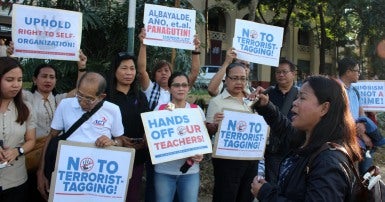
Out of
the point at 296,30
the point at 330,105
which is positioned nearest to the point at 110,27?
the point at 330,105

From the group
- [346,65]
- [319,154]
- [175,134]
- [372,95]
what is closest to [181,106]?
[175,134]

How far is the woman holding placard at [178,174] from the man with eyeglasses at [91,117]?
0.64m

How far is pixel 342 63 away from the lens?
5.75m

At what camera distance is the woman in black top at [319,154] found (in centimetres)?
215

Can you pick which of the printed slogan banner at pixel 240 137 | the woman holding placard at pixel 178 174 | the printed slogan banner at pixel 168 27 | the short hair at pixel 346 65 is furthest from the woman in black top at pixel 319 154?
the short hair at pixel 346 65

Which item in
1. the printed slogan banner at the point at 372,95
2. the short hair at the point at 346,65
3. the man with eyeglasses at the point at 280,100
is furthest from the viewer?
the printed slogan banner at the point at 372,95

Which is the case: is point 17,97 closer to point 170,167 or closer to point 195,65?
point 170,167

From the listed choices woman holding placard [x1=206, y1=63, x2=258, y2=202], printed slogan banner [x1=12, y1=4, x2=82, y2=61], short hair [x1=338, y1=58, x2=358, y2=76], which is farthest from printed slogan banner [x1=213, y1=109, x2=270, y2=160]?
printed slogan banner [x1=12, y1=4, x2=82, y2=61]

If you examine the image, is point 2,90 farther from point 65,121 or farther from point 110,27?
point 110,27

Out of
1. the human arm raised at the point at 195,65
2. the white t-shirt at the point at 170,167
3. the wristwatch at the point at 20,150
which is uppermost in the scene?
the human arm raised at the point at 195,65

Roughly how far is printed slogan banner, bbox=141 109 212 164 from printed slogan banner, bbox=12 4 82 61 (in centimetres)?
123

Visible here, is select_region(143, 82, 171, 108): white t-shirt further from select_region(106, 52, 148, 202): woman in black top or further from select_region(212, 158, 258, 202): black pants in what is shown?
select_region(212, 158, 258, 202): black pants

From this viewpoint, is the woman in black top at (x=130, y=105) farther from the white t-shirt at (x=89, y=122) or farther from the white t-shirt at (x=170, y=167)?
the white t-shirt at (x=89, y=122)

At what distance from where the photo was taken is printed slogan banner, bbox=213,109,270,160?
463 centimetres
